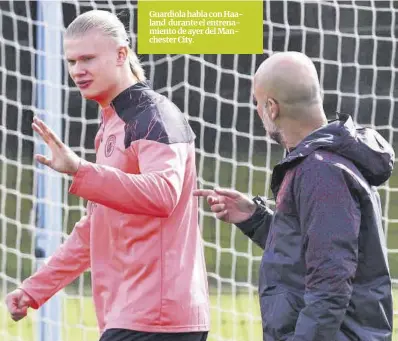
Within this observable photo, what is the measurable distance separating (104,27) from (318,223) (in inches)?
45.2

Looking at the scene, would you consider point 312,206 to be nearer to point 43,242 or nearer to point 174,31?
point 43,242

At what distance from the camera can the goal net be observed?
18.5 feet

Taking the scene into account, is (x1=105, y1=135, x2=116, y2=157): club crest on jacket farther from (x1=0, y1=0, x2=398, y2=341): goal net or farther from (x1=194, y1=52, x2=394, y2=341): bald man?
(x1=0, y1=0, x2=398, y2=341): goal net

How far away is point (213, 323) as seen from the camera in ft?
22.3

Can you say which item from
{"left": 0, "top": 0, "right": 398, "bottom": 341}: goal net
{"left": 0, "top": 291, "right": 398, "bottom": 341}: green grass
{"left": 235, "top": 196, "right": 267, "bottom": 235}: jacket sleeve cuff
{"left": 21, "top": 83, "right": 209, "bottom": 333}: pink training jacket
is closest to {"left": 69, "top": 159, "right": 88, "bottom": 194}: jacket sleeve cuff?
{"left": 21, "top": 83, "right": 209, "bottom": 333}: pink training jacket

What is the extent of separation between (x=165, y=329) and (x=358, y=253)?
805mm

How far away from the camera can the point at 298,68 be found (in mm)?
2832

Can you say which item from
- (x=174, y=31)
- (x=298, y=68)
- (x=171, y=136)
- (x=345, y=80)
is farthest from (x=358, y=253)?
(x=345, y=80)

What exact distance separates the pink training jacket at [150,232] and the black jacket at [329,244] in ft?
1.63

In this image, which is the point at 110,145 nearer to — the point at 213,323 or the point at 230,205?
the point at 230,205

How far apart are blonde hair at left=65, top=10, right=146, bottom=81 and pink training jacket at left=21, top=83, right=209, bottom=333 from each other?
9 cm

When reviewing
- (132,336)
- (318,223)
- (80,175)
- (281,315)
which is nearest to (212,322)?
(132,336)

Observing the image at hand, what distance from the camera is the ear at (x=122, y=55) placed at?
11.5 feet

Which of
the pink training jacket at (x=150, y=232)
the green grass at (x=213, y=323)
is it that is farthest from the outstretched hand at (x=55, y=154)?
the green grass at (x=213, y=323)
